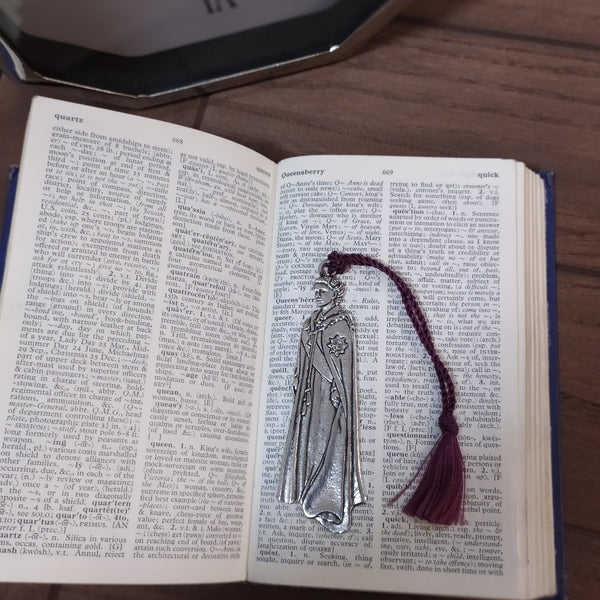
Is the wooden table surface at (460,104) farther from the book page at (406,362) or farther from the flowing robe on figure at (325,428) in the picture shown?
the flowing robe on figure at (325,428)

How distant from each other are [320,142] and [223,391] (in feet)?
0.84

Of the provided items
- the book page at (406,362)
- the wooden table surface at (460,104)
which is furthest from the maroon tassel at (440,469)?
the wooden table surface at (460,104)

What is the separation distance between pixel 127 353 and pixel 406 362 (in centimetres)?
23

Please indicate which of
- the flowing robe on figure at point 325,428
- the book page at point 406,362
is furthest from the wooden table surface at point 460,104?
the flowing robe on figure at point 325,428

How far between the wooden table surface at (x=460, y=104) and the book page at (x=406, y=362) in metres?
0.05

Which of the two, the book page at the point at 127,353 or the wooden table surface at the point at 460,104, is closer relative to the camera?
the book page at the point at 127,353

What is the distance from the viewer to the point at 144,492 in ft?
1.83

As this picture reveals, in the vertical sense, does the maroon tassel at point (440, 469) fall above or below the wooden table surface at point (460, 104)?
below

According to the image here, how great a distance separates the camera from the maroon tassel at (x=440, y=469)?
0.55 meters

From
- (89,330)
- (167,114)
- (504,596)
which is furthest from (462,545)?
(167,114)

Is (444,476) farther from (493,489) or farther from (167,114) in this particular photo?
(167,114)

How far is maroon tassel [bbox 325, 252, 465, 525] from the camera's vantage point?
55 cm

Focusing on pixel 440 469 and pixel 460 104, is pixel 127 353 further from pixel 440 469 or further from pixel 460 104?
pixel 460 104

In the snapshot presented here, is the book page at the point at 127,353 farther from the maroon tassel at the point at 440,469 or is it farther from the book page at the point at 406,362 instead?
the maroon tassel at the point at 440,469
